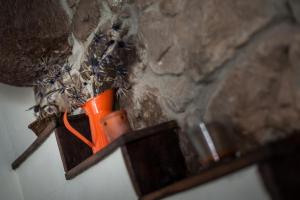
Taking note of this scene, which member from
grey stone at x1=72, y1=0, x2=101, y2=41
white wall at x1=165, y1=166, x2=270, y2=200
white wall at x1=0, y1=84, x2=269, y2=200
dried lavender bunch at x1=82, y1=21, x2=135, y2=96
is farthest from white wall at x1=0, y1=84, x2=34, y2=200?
white wall at x1=165, y1=166, x2=270, y2=200

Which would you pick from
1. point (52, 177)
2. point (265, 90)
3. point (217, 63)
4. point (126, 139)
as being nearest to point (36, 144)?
point (52, 177)

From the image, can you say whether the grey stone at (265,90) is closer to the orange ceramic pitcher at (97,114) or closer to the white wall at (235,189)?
the white wall at (235,189)

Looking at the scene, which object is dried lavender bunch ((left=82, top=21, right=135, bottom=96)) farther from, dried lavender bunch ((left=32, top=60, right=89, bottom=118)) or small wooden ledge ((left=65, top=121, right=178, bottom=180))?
small wooden ledge ((left=65, top=121, right=178, bottom=180))

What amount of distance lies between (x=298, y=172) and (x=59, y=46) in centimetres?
113

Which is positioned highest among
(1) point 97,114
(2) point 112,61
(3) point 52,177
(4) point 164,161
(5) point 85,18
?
(5) point 85,18

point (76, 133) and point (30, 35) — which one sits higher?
point (30, 35)

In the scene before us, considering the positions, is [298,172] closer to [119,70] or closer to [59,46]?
[119,70]

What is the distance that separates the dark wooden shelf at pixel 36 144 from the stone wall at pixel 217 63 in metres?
0.28

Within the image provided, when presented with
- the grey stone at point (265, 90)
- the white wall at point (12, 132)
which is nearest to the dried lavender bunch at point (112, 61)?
the grey stone at point (265, 90)

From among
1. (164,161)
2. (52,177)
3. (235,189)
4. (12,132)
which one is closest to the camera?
(235,189)

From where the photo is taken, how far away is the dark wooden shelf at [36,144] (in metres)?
1.35

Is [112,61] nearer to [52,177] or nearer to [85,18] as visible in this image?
[85,18]

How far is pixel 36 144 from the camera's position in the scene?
145cm

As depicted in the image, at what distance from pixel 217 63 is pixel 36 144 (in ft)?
2.74
